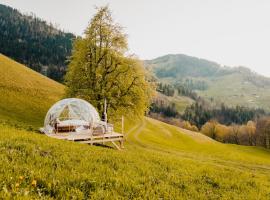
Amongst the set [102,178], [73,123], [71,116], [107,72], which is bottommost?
[102,178]

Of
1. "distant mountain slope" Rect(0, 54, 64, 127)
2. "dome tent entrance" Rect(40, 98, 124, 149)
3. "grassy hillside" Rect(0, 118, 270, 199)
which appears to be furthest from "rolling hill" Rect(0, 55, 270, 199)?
"distant mountain slope" Rect(0, 54, 64, 127)

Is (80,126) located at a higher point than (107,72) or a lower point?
lower

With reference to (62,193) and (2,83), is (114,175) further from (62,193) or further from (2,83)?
(2,83)

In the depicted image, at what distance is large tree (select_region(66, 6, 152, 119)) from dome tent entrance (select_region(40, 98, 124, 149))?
4.45 metres

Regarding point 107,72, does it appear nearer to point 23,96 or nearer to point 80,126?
point 80,126

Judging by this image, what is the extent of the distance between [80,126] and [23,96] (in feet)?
101

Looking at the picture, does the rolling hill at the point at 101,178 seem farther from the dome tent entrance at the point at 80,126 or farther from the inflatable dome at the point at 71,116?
the inflatable dome at the point at 71,116

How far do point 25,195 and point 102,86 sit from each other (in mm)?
36196

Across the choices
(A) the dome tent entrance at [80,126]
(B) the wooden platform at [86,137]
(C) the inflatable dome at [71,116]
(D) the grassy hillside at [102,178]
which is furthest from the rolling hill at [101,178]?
(C) the inflatable dome at [71,116]

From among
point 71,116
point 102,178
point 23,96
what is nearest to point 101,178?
point 102,178

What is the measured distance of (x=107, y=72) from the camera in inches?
1730

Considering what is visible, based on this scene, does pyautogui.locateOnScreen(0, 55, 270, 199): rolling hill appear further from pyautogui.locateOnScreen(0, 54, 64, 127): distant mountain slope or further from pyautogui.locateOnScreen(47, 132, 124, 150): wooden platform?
pyautogui.locateOnScreen(0, 54, 64, 127): distant mountain slope

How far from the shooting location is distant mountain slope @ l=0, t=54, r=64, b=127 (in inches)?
2000

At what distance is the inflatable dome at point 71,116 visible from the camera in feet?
115
